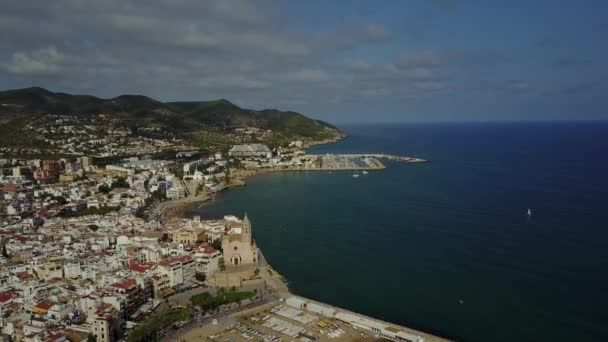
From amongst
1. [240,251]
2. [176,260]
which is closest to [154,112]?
[240,251]

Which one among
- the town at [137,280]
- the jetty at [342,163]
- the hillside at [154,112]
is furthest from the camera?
the hillside at [154,112]

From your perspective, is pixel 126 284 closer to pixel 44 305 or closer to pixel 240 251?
pixel 44 305

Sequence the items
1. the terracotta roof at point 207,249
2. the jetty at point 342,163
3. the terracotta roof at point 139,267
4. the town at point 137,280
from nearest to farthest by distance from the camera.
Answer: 1. the town at point 137,280
2. the terracotta roof at point 139,267
3. the terracotta roof at point 207,249
4. the jetty at point 342,163

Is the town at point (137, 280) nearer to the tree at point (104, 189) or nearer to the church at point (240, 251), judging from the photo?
the church at point (240, 251)

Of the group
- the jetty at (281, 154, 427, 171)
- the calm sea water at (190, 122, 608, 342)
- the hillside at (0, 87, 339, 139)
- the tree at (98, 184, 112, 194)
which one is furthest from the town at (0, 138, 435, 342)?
the hillside at (0, 87, 339, 139)

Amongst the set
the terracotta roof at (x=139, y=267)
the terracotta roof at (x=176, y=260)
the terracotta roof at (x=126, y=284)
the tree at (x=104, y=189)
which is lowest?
the terracotta roof at (x=139, y=267)

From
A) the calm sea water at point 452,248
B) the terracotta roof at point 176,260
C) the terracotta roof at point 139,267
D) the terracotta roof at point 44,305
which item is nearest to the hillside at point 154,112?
the calm sea water at point 452,248
